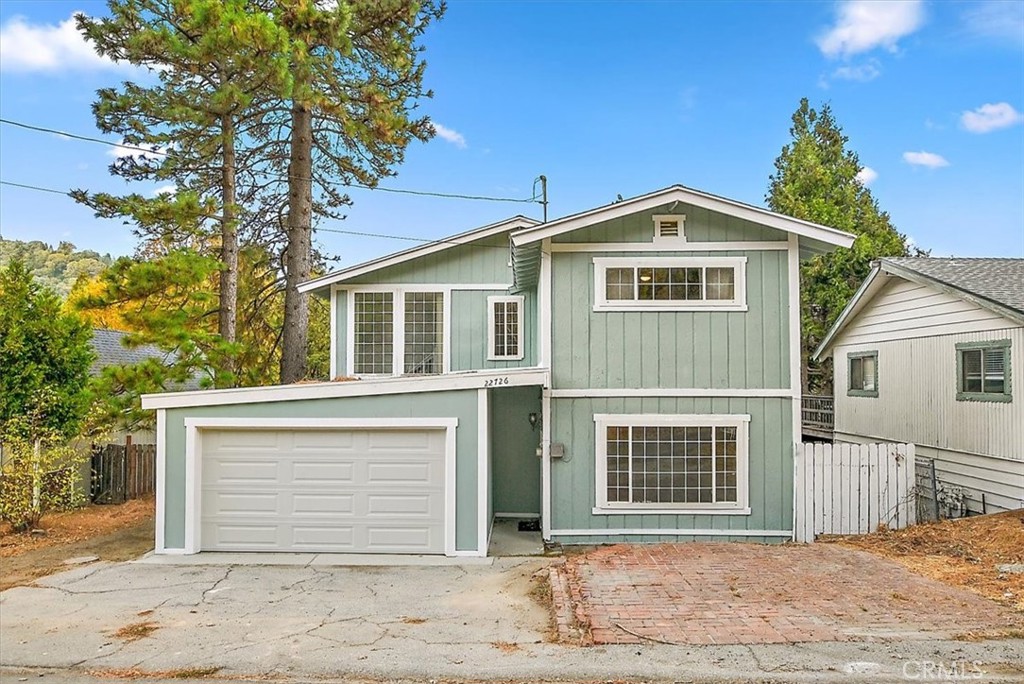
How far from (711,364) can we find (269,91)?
11034 mm

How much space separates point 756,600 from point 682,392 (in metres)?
3.60

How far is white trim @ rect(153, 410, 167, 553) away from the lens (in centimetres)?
931

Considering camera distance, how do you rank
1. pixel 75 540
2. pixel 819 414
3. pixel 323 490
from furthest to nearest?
pixel 819 414, pixel 75 540, pixel 323 490

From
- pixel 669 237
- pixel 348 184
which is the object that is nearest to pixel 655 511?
pixel 669 237

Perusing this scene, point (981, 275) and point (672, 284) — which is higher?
point (981, 275)

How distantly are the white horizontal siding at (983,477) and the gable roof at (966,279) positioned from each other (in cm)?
231

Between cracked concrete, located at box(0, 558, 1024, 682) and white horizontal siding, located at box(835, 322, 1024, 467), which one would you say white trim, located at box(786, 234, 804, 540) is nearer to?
white horizontal siding, located at box(835, 322, 1024, 467)

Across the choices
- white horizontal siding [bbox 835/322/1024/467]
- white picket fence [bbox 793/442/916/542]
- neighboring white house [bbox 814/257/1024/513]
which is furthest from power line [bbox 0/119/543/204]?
white picket fence [bbox 793/442/916/542]

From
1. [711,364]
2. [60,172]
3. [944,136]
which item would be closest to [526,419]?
[711,364]

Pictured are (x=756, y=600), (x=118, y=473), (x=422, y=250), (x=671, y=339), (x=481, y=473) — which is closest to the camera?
(x=756, y=600)

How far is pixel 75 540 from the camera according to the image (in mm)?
10414

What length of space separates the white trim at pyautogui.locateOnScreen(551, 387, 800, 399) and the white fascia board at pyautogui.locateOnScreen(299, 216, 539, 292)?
13.2 ft

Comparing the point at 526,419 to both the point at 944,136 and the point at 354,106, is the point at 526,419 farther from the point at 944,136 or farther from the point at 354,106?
the point at 944,136

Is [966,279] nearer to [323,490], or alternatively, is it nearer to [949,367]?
[949,367]
